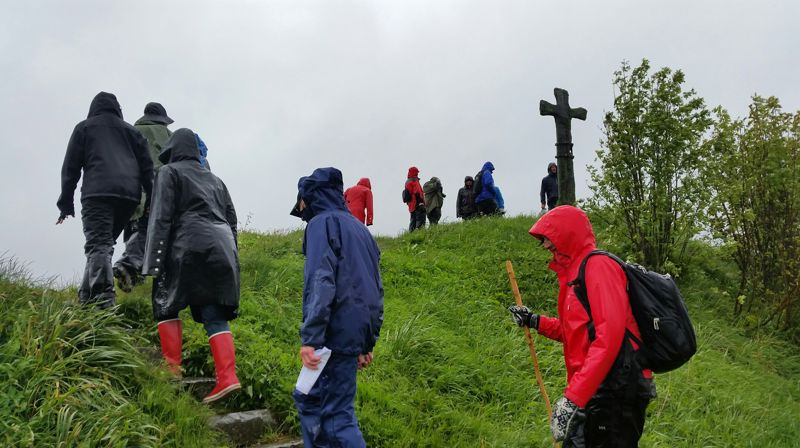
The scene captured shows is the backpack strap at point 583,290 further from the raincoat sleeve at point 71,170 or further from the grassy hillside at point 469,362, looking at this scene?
the raincoat sleeve at point 71,170

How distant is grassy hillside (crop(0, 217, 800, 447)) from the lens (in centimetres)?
549

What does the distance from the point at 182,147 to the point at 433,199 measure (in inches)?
462

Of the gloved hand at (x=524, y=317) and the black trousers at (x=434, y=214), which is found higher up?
the black trousers at (x=434, y=214)

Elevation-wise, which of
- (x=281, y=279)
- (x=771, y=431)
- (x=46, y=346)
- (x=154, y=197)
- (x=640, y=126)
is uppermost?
(x=640, y=126)

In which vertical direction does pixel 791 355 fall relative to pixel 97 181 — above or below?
below

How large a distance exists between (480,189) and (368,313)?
39.4 feet

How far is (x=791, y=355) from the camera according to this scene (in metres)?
9.84

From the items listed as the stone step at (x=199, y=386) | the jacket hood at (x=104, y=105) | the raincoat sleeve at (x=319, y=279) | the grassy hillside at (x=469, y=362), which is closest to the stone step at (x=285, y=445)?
the grassy hillside at (x=469, y=362)

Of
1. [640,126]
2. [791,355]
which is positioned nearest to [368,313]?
[640,126]

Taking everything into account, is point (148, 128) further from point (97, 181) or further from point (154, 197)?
point (154, 197)

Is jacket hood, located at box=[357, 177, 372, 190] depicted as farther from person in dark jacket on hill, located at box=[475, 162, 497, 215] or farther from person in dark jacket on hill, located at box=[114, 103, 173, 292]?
person in dark jacket on hill, located at box=[114, 103, 173, 292]

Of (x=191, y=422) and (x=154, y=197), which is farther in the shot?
(x=154, y=197)

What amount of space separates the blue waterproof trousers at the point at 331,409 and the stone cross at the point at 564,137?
29.8 feet

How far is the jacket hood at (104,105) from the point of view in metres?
6.14
